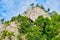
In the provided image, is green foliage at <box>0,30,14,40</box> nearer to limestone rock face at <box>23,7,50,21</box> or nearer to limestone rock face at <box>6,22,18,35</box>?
limestone rock face at <box>6,22,18,35</box>

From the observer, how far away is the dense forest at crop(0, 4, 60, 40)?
6669 centimetres

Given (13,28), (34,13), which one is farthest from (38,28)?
(34,13)

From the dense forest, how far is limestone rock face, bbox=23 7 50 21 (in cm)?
268

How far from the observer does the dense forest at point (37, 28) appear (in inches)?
2625

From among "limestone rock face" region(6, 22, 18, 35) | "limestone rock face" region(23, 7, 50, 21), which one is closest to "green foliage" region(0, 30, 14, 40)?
"limestone rock face" region(6, 22, 18, 35)

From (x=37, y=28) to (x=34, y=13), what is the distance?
45.8 ft

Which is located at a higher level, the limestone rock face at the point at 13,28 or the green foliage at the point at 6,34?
the limestone rock face at the point at 13,28

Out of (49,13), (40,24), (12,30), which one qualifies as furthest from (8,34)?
(49,13)

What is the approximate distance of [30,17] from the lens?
82125mm

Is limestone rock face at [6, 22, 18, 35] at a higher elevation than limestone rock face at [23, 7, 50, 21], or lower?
lower

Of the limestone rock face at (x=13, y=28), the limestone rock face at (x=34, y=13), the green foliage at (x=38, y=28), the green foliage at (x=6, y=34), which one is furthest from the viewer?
the limestone rock face at (x=34, y=13)

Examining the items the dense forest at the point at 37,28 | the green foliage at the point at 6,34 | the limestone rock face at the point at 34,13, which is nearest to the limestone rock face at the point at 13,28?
the dense forest at the point at 37,28

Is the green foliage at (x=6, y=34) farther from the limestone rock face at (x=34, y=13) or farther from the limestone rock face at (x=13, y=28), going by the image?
the limestone rock face at (x=34, y=13)

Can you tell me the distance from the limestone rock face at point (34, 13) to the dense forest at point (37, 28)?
268cm
